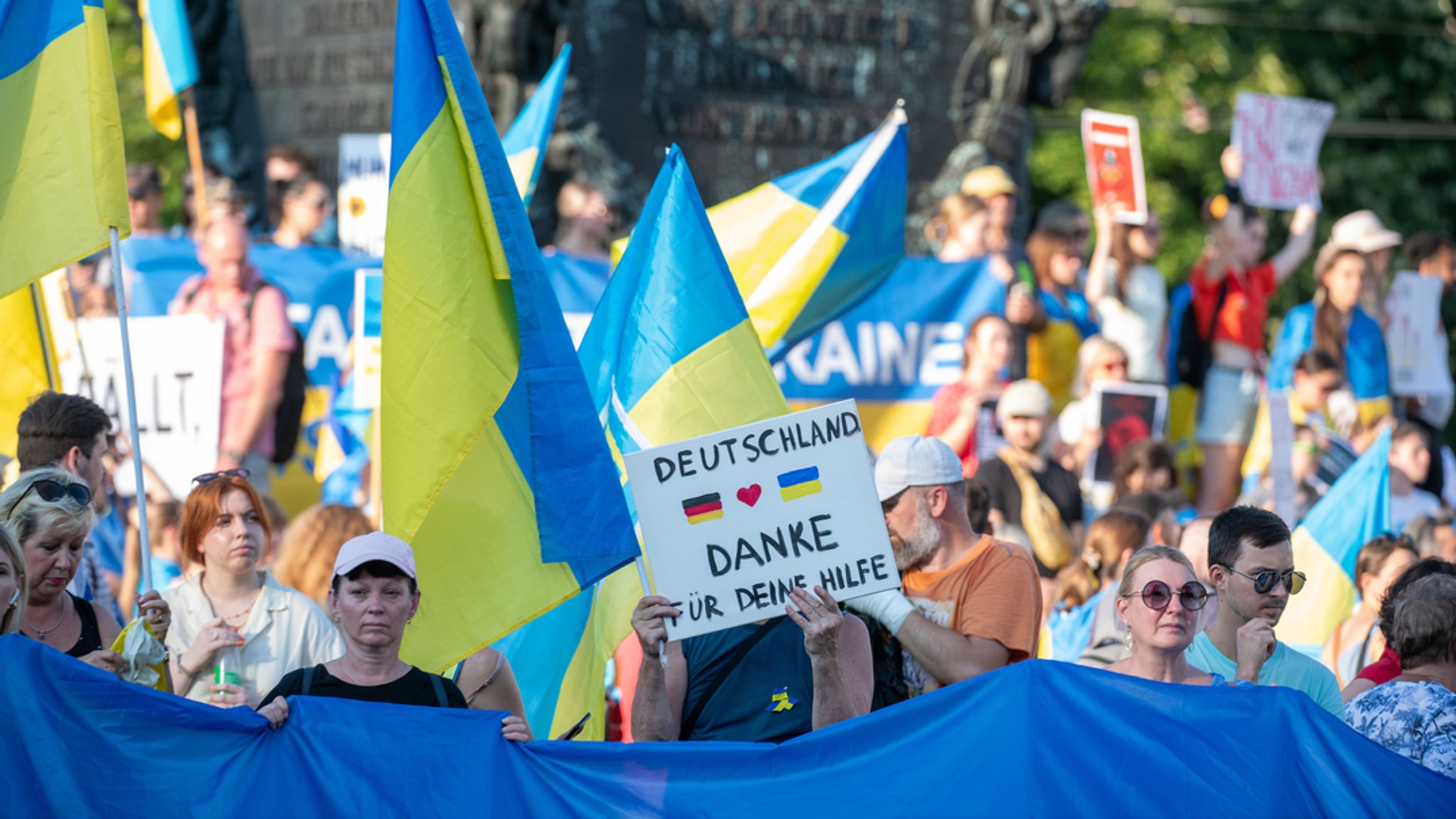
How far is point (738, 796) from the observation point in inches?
186

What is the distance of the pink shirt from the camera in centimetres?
926

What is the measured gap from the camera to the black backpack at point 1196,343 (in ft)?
36.5

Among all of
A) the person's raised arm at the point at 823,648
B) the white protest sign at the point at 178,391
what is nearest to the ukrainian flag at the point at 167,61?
the white protest sign at the point at 178,391

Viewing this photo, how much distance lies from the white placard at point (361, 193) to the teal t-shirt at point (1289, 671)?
6256 millimetres

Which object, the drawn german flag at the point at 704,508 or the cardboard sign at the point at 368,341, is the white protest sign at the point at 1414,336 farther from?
the drawn german flag at the point at 704,508

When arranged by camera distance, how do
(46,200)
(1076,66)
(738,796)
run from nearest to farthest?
(738,796) → (46,200) → (1076,66)

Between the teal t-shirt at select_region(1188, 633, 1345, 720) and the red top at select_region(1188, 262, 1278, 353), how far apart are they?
5728 millimetres

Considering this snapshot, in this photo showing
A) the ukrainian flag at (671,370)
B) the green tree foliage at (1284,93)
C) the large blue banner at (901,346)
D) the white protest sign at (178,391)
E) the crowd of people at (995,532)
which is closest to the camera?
the crowd of people at (995,532)

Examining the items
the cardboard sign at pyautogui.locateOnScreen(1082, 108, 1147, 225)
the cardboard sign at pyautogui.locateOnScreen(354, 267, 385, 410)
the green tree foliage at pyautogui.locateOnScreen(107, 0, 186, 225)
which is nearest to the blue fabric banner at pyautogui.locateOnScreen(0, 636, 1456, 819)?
the cardboard sign at pyautogui.locateOnScreen(354, 267, 385, 410)

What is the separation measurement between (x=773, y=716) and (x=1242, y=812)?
1.22 m

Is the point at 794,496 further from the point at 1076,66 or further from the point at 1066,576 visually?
the point at 1076,66

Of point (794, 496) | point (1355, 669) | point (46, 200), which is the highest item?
point (46, 200)

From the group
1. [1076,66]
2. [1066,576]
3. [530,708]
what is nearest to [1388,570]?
[1066,576]

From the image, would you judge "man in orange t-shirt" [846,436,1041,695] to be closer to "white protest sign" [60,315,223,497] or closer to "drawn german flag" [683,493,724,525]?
"drawn german flag" [683,493,724,525]
